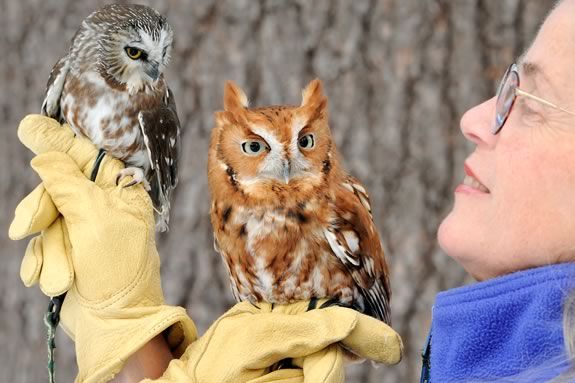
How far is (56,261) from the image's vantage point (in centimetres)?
174

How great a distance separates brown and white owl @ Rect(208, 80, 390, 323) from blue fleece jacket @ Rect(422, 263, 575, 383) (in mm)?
307

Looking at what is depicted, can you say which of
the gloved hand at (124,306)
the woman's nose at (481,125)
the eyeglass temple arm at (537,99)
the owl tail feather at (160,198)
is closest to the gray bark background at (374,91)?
the owl tail feather at (160,198)

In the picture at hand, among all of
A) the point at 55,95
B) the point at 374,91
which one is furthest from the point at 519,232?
the point at 374,91

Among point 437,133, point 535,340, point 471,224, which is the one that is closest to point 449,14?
point 437,133

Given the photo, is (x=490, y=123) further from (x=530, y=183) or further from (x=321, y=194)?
(x=321, y=194)

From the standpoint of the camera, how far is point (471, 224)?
1.42m

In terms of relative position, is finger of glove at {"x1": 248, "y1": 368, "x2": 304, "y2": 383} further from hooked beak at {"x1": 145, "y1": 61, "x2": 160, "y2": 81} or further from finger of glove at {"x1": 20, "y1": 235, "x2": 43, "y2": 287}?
hooked beak at {"x1": 145, "y1": 61, "x2": 160, "y2": 81}

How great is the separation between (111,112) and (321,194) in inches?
19.5

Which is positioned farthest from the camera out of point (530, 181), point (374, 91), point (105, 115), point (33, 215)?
point (374, 91)

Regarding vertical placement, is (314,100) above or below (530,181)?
above

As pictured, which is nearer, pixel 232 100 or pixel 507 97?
pixel 507 97

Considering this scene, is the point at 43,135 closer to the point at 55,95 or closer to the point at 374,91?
the point at 55,95

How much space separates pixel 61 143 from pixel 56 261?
258mm

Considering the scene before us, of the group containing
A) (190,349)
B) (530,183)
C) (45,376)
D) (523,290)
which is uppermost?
(530,183)
